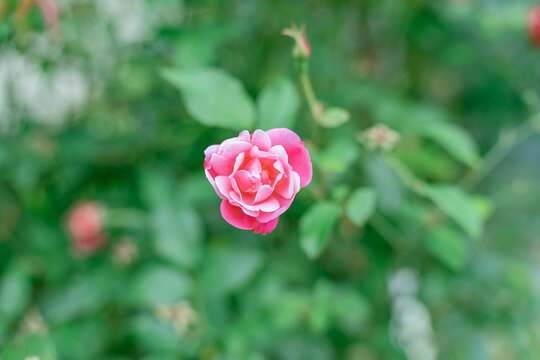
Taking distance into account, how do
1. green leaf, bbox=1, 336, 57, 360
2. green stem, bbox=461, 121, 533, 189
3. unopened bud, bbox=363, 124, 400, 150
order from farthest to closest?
green stem, bbox=461, 121, 533, 189
unopened bud, bbox=363, 124, 400, 150
green leaf, bbox=1, 336, 57, 360

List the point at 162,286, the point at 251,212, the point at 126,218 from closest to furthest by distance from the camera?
the point at 251,212 < the point at 162,286 < the point at 126,218

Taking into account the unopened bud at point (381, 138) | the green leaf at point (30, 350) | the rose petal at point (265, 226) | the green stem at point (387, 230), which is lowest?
the green stem at point (387, 230)

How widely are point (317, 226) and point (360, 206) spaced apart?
2.4 inches

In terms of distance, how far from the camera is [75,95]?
125cm

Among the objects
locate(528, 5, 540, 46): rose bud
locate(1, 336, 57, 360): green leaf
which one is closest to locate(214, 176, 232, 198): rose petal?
locate(1, 336, 57, 360): green leaf

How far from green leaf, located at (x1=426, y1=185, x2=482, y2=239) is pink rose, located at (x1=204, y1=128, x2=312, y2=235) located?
0.27 meters

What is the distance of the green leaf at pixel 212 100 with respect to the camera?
2.04 feet

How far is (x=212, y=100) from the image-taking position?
634 millimetres

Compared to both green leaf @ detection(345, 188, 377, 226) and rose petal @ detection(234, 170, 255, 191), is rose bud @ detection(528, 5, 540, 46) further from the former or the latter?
rose petal @ detection(234, 170, 255, 191)

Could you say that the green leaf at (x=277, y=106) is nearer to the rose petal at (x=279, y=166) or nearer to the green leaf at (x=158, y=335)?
the rose petal at (x=279, y=166)

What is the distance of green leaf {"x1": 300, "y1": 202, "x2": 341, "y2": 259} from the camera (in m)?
0.60

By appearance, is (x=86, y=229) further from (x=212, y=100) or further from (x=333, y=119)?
(x=333, y=119)

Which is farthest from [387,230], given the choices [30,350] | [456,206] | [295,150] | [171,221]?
[30,350]

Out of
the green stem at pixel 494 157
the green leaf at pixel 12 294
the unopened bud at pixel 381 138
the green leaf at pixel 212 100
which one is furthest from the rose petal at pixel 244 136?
the green stem at pixel 494 157
